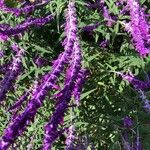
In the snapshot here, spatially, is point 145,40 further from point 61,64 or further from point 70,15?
point 61,64

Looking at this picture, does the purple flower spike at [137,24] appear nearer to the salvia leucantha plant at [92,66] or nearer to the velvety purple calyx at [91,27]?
the salvia leucantha plant at [92,66]

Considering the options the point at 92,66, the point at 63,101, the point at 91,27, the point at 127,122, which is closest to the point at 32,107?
the point at 63,101

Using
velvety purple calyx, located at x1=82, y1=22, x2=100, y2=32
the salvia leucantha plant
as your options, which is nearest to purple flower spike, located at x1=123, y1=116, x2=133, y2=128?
the salvia leucantha plant

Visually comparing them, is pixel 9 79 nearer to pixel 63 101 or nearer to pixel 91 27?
pixel 63 101

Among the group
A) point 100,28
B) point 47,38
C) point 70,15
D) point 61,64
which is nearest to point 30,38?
point 47,38

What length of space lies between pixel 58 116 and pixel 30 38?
1.66m

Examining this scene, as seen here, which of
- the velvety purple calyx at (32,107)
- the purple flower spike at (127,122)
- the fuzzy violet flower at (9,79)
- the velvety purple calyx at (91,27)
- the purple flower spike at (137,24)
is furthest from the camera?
the velvety purple calyx at (91,27)

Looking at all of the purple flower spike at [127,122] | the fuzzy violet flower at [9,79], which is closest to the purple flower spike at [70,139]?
the fuzzy violet flower at [9,79]

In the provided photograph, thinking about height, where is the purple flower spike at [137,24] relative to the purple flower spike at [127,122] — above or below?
above

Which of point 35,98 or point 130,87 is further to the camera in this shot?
point 130,87

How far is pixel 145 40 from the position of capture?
90.4 inches

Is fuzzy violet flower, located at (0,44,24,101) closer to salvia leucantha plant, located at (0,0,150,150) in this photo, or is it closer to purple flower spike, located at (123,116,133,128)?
salvia leucantha plant, located at (0,0,150,150)

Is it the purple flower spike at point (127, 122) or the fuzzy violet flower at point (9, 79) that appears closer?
the fuzzy violet flower at point (9, 79)

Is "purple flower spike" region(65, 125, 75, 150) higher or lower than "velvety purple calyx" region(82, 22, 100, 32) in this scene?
lower
